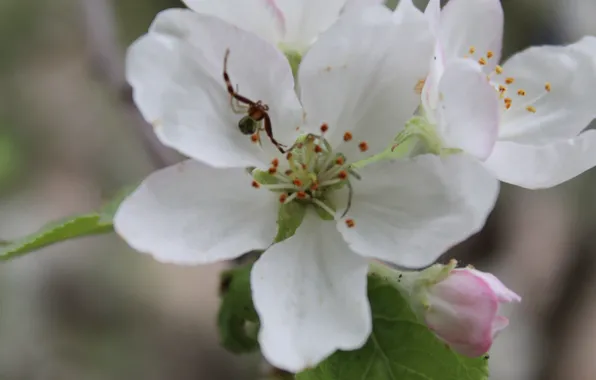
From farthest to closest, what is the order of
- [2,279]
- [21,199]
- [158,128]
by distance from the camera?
[21,199] < [2,279] < [158,128]

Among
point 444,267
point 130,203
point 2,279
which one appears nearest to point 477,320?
point 444,267

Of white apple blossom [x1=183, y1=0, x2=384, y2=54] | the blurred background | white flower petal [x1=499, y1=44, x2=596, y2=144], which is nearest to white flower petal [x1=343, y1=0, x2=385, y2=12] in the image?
white apple blossom [x1=183, y1=0, x2=384, y2=54]

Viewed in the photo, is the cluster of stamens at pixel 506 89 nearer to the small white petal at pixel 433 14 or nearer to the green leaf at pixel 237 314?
the small white petal at pixel 433 14

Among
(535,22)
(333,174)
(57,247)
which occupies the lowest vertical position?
(57,247)

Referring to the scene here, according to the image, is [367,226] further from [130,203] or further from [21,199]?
[21,199]

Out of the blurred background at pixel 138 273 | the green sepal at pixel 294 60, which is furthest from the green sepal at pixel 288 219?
the blurred background at pixel 138 273

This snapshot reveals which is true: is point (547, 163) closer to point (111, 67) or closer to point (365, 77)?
point (365, 77)
